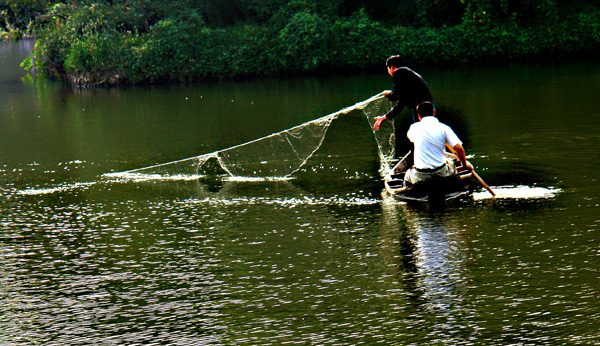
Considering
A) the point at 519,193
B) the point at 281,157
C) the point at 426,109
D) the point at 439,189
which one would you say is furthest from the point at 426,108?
the point at 281,157

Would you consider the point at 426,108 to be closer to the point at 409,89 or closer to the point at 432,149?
the point at 432,149

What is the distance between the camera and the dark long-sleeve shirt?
1138cm

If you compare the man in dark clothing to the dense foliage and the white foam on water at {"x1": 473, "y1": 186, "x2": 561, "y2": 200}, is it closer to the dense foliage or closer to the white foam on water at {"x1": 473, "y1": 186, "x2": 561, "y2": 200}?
the white foam on water at {"x1": 473, "y1": 186, "x2": 561, "y2": 200}

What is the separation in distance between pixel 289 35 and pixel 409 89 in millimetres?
29687

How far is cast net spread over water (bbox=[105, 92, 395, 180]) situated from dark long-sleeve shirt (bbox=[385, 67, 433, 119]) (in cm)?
96

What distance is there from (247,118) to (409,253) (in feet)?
48.6

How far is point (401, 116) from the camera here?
20781 mm

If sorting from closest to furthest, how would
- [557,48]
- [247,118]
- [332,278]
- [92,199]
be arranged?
[332,278] < [92,199] < [247,118] < [557,48]

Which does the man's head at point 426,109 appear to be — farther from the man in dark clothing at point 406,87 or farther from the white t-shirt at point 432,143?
the man in dark clothing at point 406,87

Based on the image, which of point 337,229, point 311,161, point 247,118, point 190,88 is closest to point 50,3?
point 190,88

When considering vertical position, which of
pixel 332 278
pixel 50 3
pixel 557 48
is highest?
pixel 50 3

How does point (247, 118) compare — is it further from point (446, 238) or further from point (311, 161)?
point (446, 238)

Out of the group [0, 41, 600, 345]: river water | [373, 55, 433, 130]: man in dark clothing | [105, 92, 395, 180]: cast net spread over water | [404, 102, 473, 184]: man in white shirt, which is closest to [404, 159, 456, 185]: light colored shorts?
[404, 102, 473, 184]: man in white shirt

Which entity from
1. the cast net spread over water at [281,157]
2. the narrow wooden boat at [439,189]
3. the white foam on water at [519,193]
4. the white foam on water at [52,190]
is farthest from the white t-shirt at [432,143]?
the white foam on water at [52,190]
